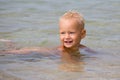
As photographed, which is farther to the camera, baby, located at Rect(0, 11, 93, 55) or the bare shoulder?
the bare shoulder

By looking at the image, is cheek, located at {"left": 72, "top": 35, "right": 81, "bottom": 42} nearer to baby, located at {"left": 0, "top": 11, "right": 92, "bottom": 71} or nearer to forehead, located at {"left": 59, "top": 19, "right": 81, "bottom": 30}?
baby, located at {"left": 0, "top": 11, "right": 92, "bottom": 71}

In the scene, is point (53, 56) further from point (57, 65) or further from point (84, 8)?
point (84, 8)

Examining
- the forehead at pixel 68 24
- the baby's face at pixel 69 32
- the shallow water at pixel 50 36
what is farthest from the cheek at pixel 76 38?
the shallow water at pixel 50 36

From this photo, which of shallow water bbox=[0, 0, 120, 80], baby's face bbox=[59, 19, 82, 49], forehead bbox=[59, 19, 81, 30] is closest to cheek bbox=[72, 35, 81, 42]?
baby's face bbox=[59, 19, 82, 49]

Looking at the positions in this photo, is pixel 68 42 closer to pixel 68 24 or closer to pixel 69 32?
pixel 69 32

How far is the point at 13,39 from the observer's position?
23.5ft

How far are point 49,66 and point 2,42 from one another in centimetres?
169

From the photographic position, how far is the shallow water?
16.2 ft

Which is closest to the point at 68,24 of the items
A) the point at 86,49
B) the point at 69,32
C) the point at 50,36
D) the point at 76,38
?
the point at 69,32

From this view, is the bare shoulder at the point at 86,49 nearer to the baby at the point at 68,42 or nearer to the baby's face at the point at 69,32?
the baby at the point at 68,42

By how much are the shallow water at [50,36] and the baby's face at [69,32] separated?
278mm

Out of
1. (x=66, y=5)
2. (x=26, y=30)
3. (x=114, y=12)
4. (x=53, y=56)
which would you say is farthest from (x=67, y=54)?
(x=66, y=5)

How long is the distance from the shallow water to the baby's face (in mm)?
278

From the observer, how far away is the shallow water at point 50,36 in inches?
194
